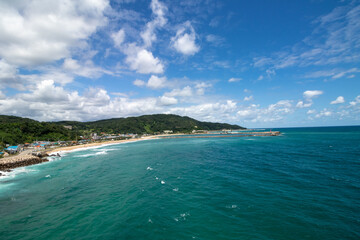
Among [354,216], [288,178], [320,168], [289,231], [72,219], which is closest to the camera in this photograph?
[289,231]

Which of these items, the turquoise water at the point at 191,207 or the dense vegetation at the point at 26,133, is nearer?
the turquoise water at the point at 191,207

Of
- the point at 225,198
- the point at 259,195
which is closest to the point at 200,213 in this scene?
the point at 225,198

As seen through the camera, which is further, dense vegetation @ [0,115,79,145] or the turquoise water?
dense vegetation @ [0,115,79,145]

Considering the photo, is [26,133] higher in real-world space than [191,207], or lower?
higher

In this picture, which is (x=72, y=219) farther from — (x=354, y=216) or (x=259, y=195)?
(x=354, y=216)

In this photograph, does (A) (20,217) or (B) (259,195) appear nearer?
(A) (20,217)

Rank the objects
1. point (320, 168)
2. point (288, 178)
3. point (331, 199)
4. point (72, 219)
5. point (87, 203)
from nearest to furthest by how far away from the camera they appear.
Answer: point (72, 219) < point (331, 199) < point (87, 203) < point (288, 178) < point (320, 168)

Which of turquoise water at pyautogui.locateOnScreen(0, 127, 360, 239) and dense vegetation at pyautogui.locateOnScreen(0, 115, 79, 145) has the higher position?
dense vegetation at pyautogui.locateOnScreen(0, 115, 79, 145)

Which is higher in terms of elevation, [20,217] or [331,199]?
[331,199]

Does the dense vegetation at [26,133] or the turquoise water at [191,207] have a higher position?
the dense vegetation at [26,133]

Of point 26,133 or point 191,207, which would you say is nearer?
point 191,207
